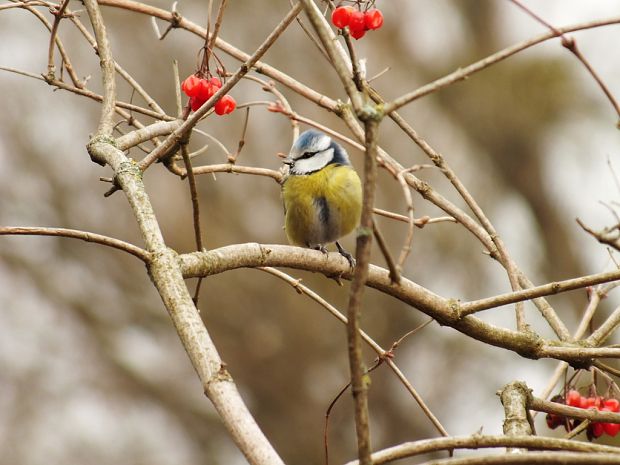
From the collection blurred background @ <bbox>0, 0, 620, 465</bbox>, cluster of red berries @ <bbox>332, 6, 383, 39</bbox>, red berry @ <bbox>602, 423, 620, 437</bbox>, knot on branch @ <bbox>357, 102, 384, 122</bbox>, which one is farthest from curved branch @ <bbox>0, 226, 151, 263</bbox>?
blurred background @ <bbox>0, 0, 620, 465</bbox>

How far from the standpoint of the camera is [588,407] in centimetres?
247

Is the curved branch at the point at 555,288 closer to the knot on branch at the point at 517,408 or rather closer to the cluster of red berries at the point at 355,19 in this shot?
the knot on branch at the point at 517,408

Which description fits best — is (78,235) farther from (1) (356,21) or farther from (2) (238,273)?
(2) (238,273)

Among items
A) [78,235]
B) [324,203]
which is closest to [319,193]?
[324,203]

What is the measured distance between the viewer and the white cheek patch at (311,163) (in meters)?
2.98

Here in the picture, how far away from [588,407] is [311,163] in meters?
1.14

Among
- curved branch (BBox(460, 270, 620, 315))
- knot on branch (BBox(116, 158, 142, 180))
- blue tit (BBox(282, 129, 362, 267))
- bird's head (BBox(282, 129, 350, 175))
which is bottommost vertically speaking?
curved branch (BBox(460, 270, 620, 315))

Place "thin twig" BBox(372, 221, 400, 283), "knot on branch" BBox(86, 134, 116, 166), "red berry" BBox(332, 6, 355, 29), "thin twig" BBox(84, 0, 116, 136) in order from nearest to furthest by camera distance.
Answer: "thin twig" BBox(372, 221, 400, 283), "knot on branch" BBox(86, 134, 116, 166), "thin twig" BBox(84, 0, 116, 136), "red berry" BBox(332, 6, 355, 29)

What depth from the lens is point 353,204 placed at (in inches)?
115

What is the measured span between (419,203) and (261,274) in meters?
1.92

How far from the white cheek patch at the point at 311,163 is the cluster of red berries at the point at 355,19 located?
63cm

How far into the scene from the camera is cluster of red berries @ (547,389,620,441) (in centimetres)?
233

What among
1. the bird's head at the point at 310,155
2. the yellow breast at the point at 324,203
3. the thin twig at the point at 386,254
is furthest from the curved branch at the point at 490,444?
the bird's head at the point at 310,155

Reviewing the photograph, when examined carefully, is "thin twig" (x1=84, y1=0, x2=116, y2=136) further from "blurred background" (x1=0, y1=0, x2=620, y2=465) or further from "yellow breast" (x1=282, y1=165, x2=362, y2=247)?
"blurred background" (x1=0, y1=0, x2=620, y2=465)
